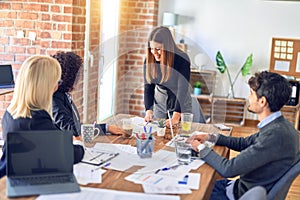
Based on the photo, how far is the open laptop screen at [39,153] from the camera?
5.34 ft

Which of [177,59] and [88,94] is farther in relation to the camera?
[88,94]

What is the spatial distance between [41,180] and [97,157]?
1.37 ft

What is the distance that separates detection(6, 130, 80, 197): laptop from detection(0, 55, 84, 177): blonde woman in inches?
5.9

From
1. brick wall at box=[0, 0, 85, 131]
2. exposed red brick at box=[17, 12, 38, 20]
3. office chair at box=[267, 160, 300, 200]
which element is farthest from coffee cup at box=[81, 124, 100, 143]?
exposed red brick at box=[17, 12, 38, 20]

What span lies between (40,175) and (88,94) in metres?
2.06

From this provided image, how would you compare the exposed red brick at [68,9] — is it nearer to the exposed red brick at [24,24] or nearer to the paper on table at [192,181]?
the exposed red brick at [24,24]

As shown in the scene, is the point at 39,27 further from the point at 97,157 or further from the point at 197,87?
the point at 197,87

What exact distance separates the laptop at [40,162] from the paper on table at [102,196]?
31 mm

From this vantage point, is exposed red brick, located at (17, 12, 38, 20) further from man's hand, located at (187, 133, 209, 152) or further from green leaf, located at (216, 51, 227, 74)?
green leaf, located at (216, 51, 227, 74)

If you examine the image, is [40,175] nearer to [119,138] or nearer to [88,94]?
[119,138]

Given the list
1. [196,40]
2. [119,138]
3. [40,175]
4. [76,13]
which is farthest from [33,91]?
[196,40]

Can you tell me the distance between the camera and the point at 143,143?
207 cm

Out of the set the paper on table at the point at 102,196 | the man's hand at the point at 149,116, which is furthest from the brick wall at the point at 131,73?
the paper on table at the point at 102,196

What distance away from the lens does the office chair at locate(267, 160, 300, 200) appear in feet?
6.19
